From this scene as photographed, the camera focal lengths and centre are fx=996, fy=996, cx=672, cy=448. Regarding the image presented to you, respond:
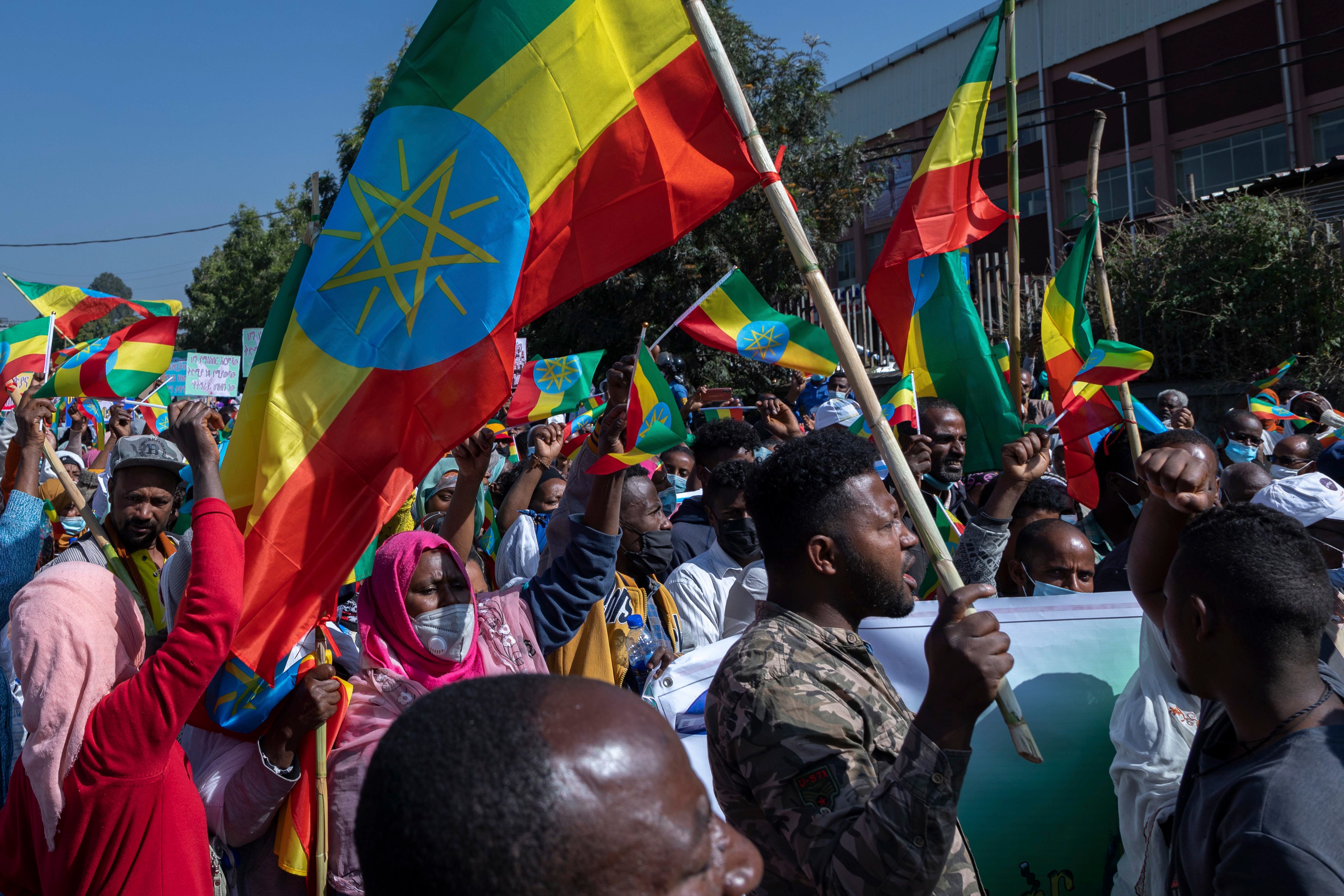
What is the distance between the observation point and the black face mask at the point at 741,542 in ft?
15.3

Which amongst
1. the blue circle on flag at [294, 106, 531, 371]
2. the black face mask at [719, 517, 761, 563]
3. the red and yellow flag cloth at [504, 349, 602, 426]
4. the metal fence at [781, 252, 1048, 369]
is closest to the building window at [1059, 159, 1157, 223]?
the metal fence at [781, 252, 1048, 369]

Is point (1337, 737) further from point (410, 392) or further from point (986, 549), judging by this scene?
point (410, 392)

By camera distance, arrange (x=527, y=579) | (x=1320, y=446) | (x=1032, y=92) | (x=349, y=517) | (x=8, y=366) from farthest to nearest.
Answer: (x=1032, y=92), (x=1320, y=446), (x=8, y=366), (x=527, y=579), (x=349, y=517)

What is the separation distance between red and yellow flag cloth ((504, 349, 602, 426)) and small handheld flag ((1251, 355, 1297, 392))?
264 inches

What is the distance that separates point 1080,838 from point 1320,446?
218 inches

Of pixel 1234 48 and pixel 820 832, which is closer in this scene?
pixel 820 832

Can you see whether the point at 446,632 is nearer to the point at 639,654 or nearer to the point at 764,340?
the point at 639,654

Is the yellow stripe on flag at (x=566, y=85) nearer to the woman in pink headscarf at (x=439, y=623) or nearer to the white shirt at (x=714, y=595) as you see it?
the woman in pink headscarf at (x=439, y=623)

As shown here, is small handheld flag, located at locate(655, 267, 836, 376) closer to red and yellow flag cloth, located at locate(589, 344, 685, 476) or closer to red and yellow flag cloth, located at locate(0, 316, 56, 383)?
red and yellow flag cloth, located at locate(589, 344, 685, 476)

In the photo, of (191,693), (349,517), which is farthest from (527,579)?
(191,693)

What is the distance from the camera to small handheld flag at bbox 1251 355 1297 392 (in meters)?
9.55

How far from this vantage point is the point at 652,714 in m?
1.14

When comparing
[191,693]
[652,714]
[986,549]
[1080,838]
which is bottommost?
[1080,838]

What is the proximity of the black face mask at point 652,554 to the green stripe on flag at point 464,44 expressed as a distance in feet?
8.51
